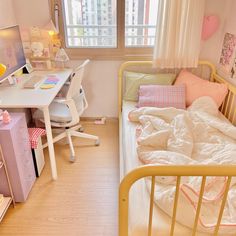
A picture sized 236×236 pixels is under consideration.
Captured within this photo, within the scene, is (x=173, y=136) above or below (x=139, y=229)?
above

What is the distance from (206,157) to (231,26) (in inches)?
62.2

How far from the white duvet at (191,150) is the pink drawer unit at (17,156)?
2.94 feet

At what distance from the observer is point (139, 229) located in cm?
116

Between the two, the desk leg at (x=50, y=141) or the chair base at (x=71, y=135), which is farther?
the chair base at (x=71, y=135)

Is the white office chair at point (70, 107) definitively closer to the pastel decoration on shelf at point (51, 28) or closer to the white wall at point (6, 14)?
the pastel decoration on shelf at point (51, 28)

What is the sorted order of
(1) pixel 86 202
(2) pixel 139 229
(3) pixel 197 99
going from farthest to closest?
1. (3) pixel 197 99
2. (1) pixel 86 202
3. (2) pixel 139 229

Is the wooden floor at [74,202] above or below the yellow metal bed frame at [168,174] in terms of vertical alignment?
below

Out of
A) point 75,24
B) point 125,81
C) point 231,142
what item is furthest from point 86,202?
point 75,24

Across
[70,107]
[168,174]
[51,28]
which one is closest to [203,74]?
[70,107]

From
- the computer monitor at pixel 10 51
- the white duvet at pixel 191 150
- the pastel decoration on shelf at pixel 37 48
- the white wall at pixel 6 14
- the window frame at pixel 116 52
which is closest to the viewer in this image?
the white duvet at pixel 191 150

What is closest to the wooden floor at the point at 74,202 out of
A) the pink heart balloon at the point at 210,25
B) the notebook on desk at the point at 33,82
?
the notebook on desk at the point at 33,82

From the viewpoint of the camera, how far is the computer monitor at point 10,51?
2096mm

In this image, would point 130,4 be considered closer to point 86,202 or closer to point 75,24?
point 75,24

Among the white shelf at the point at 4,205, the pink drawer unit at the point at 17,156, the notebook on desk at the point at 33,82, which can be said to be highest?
the notebook on desk at the point at 33,82
